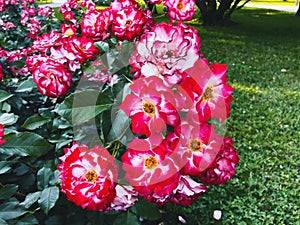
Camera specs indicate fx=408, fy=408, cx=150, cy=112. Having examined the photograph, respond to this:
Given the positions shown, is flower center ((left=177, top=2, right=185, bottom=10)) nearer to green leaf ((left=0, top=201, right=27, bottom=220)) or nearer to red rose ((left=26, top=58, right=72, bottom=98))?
red rose ((left=26, top=58, right=72, bottom=98))

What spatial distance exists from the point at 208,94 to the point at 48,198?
0.60 meters

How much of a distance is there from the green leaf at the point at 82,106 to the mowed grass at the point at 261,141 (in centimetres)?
131

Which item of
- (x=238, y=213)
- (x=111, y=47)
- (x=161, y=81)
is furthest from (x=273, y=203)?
(x=161, y=81)

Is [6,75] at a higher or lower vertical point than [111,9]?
lower

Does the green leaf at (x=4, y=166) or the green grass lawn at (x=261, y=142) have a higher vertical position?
the green leaf at (x=4, y=166)

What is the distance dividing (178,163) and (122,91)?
→ 27 cm

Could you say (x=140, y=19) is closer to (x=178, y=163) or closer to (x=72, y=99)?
(x=72, y=99)

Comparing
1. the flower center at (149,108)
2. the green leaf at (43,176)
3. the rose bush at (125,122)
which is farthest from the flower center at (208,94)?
the green leaf at (43,176)

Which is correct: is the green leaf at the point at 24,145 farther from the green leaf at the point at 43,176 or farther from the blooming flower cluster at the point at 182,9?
the blooming flower cluster at the point at 182,9

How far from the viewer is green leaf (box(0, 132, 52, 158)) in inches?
47.1

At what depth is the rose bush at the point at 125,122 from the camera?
91 cm

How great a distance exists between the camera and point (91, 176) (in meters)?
0.96

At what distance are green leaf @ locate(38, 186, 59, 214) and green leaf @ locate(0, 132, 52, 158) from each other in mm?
114

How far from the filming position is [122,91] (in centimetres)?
107
